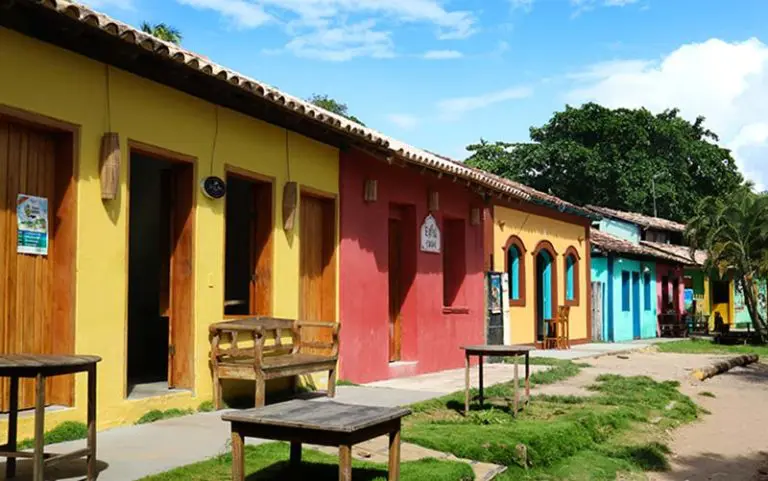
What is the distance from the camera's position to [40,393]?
174 inches

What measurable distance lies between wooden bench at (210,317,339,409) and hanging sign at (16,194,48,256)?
2.10 metres

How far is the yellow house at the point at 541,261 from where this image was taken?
18.3 metres

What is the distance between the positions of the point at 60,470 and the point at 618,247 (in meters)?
21.6

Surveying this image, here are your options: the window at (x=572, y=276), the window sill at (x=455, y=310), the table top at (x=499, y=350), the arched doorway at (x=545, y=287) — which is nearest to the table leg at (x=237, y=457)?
the table top at (x=499, y=350)

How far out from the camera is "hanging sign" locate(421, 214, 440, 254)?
12.8 m

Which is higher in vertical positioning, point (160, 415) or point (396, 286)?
point (396, 286)

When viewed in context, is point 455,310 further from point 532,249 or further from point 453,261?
point 532,249

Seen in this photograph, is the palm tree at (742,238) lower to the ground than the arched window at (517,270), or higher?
higher

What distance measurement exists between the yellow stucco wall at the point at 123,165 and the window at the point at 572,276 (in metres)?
14.4

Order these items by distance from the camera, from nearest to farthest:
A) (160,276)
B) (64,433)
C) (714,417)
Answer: (64,433) < (160,276) < (714,417)

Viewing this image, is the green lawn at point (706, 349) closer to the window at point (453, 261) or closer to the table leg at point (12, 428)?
the window at point (453, 261)

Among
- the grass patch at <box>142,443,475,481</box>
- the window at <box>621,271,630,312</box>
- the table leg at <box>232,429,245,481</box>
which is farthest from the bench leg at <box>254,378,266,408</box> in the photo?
the window at <box>621,271,630,312</box>

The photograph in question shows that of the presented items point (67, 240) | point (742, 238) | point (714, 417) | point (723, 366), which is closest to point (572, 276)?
point (723, 366)

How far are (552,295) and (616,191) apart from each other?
21873 mm
